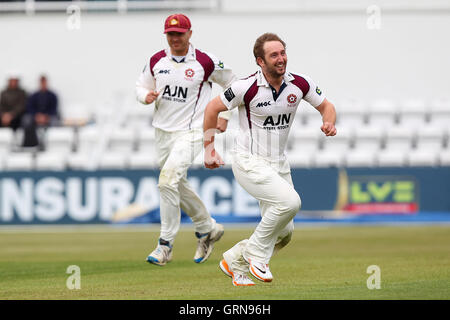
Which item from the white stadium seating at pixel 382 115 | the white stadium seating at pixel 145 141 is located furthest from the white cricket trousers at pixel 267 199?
the white stadium seating at pixel 382 115

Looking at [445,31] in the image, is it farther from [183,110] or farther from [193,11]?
[183,110]

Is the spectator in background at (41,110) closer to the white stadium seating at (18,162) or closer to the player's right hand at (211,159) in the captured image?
the white stadium seating at (18,162)

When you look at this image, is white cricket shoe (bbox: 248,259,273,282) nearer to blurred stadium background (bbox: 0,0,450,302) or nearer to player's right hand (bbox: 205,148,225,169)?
player's right hand (bbox: 205,148,225,169)

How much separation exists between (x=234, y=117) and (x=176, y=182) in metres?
9.13

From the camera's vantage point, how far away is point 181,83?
9.47 m

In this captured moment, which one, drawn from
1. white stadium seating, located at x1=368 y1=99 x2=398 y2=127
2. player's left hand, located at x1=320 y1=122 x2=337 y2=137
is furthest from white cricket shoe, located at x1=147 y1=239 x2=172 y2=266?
white stadium seating, located at x1=368 y1=99 x2=398 y2=127

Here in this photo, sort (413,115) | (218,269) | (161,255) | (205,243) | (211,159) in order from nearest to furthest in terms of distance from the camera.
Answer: (211,159) → (218,269) → (161,255) → (205,243) → (413,115)

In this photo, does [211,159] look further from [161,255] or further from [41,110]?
[41,110]

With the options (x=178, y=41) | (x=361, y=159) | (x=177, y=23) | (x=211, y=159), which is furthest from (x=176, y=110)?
(x=361, y=159)

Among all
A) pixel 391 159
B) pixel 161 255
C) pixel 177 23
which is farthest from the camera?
pixel 391 159

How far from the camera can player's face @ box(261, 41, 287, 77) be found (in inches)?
292

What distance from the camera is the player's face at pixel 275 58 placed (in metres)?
7.41

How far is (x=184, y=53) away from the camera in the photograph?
9469 mm
